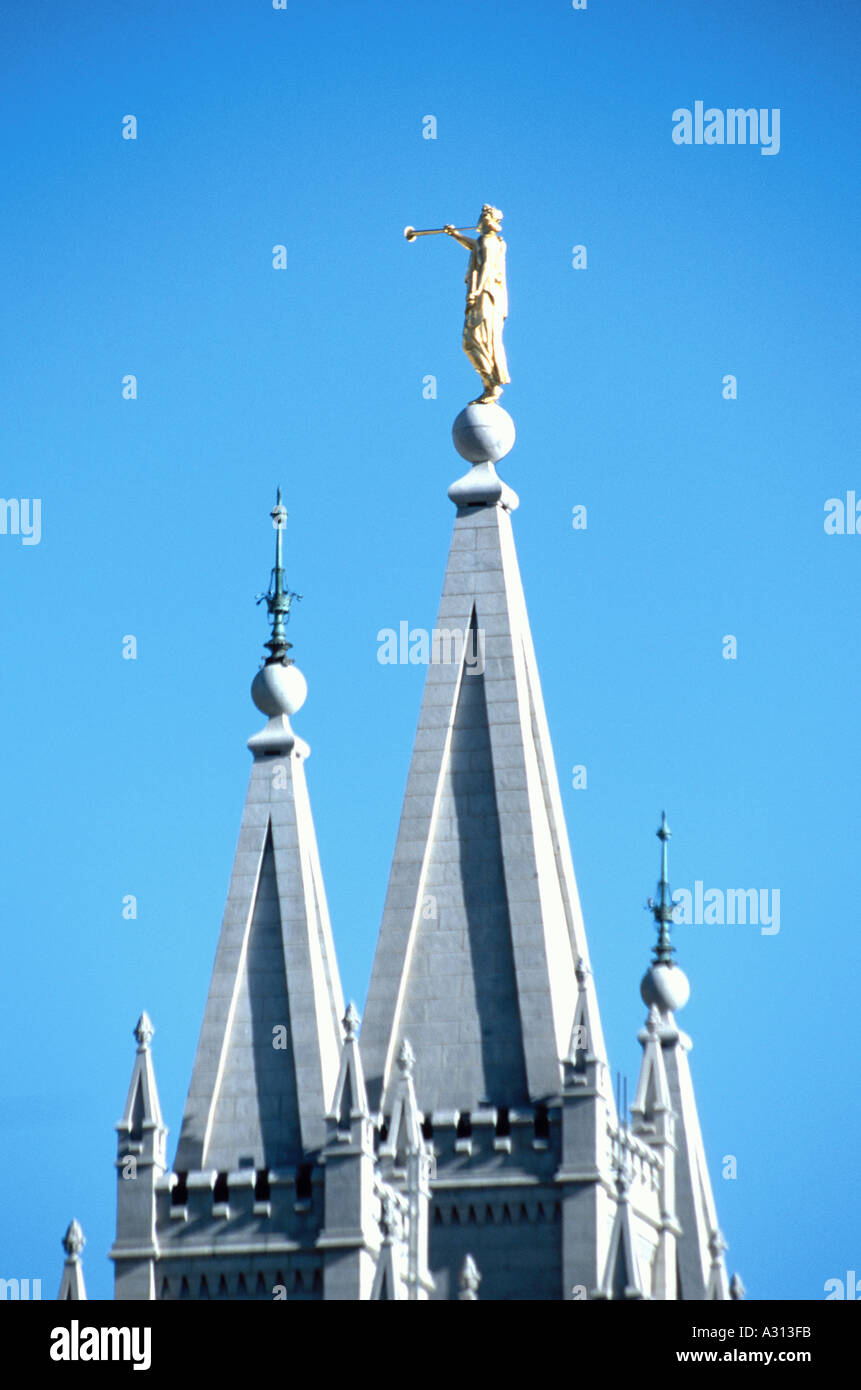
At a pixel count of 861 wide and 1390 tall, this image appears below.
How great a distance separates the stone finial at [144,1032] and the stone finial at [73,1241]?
4.57 meters

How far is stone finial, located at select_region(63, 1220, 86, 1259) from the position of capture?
74062 millimetres

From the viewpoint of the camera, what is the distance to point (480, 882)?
8006 centimetres

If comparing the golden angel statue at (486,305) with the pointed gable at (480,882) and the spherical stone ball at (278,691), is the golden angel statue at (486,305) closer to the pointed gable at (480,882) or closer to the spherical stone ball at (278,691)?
the pointed gable at (480,882)

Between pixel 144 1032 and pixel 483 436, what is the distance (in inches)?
567

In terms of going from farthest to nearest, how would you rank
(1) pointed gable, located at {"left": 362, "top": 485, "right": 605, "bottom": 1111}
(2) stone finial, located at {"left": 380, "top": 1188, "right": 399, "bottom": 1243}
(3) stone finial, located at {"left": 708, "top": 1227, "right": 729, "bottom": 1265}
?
(3) stone finial, located at {"left": 708, "top": 1227, "right": 729, "bottom": 1265} < (1) pointed gable, located at {"left": 362, "top": 485, "right": 605, "bottom": 1111} < (2) stone finial, located at {"left": 380, "top": 1188, "right": 399, "bottom": 1243}

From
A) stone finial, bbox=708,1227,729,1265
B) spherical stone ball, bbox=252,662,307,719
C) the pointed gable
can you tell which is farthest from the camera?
stone finial, bbox=708,1227,729,1265

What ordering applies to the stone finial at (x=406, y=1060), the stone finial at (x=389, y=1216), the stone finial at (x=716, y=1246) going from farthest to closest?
the stone finial at (x=716, y=1246), the stone finial at (x=406, y=1060), the stone finial at (x=389, y=1216)

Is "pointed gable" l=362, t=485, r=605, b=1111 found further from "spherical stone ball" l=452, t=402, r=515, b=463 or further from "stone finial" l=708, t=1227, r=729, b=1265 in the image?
"stone finial" l=708, t=1227, r=729, b=1265

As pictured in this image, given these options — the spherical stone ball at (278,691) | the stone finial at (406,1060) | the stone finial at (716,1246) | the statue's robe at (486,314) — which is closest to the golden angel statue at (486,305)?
the statue's robe at (486,314)

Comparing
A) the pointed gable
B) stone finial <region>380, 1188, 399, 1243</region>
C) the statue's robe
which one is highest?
the statue's robe

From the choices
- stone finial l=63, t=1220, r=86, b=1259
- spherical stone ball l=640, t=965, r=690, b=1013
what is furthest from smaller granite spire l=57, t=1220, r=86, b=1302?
spherical stone ball l=640, t=965, r=690, b=1013

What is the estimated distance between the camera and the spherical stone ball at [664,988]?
96.0 m

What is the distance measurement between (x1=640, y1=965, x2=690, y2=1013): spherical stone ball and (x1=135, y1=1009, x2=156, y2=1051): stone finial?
2069 cm
